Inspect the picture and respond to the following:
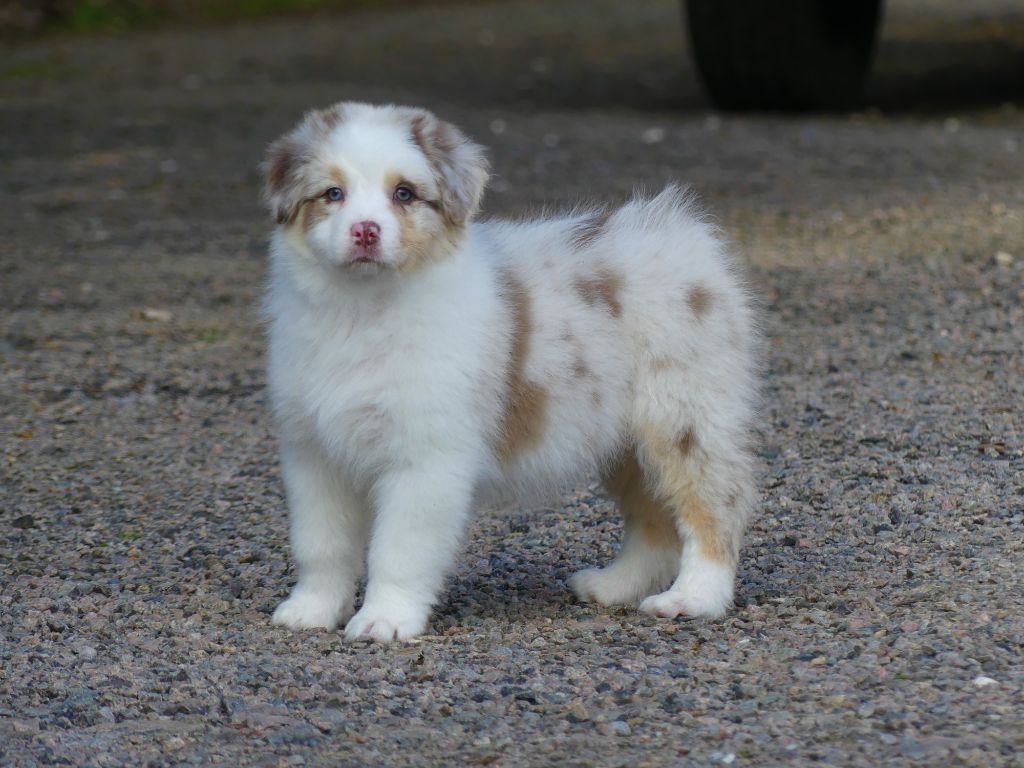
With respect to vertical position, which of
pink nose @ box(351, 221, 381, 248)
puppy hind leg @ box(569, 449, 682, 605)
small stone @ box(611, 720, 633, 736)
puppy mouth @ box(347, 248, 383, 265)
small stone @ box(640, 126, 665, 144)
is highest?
pink nose @ box(351, 221, 381, 248)

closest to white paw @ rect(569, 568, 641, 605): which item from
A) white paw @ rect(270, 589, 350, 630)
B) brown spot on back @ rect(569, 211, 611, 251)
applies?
white paw @ rect(270, 589, 350, 630)

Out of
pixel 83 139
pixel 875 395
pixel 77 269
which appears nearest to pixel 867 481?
pixel 875 395

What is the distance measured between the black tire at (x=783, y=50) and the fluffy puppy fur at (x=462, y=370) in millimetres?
8613

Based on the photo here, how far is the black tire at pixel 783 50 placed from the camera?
13.0 meters

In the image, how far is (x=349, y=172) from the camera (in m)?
4.23

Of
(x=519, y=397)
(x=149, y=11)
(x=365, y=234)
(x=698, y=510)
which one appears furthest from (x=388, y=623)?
(x=149, y=11)

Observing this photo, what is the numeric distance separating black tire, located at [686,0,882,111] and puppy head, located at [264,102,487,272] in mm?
8955

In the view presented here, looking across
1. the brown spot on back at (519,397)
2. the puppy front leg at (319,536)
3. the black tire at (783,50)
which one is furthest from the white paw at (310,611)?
the black tire at (783,50)

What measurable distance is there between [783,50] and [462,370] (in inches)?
380

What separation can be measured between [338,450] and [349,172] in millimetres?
723

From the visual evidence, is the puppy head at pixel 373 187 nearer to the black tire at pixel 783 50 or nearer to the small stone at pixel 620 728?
the small stone at pixel 620 728

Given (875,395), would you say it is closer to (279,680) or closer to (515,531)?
(515,531)

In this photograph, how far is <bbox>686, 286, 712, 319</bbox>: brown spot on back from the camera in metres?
4.62

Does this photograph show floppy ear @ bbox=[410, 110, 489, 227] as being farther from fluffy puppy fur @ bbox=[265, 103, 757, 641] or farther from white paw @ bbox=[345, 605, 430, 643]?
white paw @ bbox=[345, 605, 430, 643]
